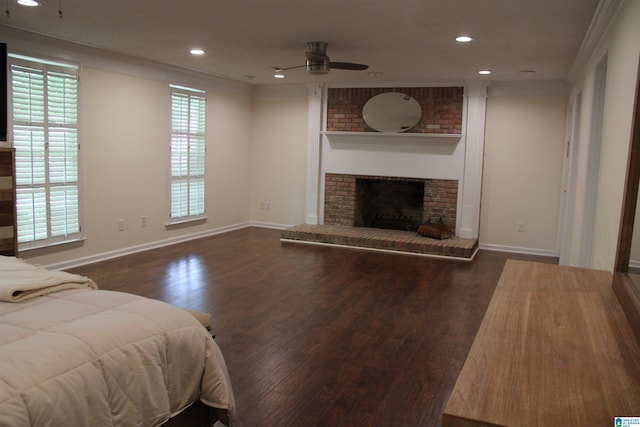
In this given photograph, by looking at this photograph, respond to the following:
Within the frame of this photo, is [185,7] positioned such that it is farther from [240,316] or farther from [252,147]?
[252,147]

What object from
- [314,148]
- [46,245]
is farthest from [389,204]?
[46,245]

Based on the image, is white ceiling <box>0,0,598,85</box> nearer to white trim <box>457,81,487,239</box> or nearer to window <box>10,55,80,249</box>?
window <box>10,55,80,249</box>

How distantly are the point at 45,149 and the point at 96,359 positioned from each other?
13.3ft

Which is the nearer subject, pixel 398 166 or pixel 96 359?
pixel 96 359

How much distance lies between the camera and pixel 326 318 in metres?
4.08

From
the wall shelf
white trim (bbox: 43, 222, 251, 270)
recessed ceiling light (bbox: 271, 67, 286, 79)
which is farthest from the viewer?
the wall shelf

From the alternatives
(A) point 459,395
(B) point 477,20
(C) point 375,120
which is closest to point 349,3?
(B) point 477,20

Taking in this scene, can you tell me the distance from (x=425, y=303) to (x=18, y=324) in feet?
11.3

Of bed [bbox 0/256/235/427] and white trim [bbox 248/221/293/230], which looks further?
white trim [bbox 248/221/293/230]

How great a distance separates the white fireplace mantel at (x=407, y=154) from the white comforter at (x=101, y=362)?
559 cm

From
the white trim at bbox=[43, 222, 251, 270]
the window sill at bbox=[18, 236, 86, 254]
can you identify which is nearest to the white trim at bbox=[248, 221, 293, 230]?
the white trim at bbox=[43, 222, 251, 270]

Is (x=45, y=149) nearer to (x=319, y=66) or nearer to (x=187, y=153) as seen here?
(x=187, y=153)

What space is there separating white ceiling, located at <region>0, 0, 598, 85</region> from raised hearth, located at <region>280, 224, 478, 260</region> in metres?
2.20

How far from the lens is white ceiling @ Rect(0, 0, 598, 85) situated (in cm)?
356
